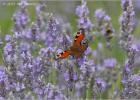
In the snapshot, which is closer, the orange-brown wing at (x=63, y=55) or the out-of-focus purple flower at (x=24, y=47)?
the orange-brown wing at (x=63, y=55)

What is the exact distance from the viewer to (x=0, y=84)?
2574 millimetres

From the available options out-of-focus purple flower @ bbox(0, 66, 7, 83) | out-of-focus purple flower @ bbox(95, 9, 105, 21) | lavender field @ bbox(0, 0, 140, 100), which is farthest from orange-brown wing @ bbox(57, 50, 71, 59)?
out-of-focus purple flower @ bbox(95, 9, 105, 21)

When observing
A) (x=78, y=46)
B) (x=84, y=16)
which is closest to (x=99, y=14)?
(x=84, y=16)

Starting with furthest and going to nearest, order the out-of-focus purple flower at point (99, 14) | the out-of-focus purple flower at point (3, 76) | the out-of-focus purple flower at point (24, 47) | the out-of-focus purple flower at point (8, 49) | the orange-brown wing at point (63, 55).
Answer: the out-of-focus purple flower at point (99, 14), the out-of-focus purple flower at point (24, 47), the out-of-focus purple flower at point (8, 49), the out-of-focus purple flower at point (3, 76), the orange-brown wing at point (63, 55)

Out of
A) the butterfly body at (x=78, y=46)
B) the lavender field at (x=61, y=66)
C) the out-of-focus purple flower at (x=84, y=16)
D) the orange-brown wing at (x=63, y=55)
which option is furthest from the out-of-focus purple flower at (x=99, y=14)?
the orange-brown wing at (x=63, y=55)

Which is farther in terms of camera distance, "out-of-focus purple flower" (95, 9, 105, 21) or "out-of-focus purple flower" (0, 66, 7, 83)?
"out-of-focus purple flower" (95, 9, 105, 21)

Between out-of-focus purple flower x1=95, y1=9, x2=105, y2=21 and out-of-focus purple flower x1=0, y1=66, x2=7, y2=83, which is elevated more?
out-of-focus purple flower x1=95, y1=9, x2=105, y2=21

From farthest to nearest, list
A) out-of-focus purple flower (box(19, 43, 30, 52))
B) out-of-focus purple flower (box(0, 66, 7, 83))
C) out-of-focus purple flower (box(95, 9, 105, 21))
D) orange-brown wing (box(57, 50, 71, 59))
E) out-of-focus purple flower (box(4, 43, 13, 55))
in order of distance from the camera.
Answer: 1. out-of-focus purple flower (box(95, 9, 105, 21))
2. out-of-focus purple flower (box(19, 43, 30, 52))
3. out-of-focus purple flower (box(4, 43, 13, 55))
4. out-of-focus purple flower (box(0, 66, 7, 83))
5. orange-brown wing (box(57, 50, 71, 59))

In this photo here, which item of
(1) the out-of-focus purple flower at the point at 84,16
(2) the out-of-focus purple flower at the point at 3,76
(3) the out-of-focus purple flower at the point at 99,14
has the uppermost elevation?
(3) the out-of-focus purple flower at the point at 99,14

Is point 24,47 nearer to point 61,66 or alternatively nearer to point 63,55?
point 61,66

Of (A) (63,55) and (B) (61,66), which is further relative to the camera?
(B) (61,66)

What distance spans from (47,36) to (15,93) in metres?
0.52

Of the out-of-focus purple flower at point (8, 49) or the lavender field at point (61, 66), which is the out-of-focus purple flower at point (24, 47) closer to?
the lavender field at point (61, 66)

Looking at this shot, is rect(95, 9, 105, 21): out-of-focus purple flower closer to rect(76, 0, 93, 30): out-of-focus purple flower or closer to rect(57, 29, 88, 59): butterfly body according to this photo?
rect(76, 0, 93, 30): out-of-focus purple flower
